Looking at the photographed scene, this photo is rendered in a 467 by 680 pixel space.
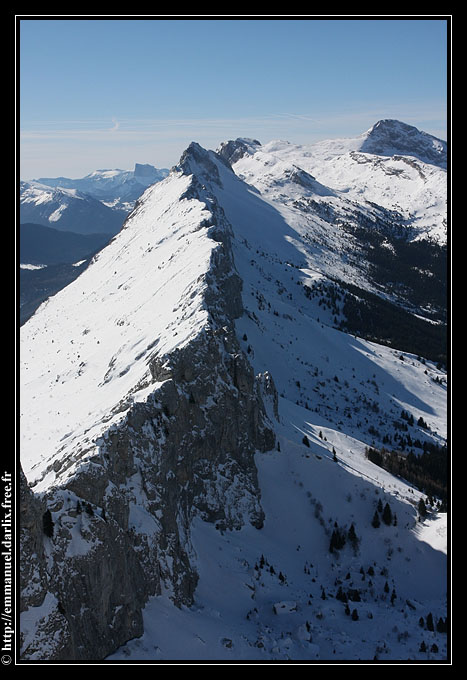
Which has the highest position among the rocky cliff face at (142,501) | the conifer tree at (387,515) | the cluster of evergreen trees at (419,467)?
the rocky cliff face at (142,501)

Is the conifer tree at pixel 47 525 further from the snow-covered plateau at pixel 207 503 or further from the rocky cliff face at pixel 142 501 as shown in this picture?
the snow-covered plateau at pixel 207 503

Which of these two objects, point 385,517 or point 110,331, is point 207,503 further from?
point 110,331

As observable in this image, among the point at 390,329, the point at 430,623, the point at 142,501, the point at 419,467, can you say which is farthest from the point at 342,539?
the point at 390,329

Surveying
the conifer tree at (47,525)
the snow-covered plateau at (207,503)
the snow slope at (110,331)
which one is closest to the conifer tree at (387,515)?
the snow-covered plateau at (207,503)

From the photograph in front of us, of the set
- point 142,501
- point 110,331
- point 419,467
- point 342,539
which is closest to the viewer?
point 142,501

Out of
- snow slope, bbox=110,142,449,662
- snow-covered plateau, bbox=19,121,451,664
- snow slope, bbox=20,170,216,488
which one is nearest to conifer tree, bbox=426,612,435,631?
snow-covered plateau, bbox=19,121,451,664

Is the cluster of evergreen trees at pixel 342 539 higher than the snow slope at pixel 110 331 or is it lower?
lower

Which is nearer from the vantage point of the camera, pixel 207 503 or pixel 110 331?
pixel 207 503
